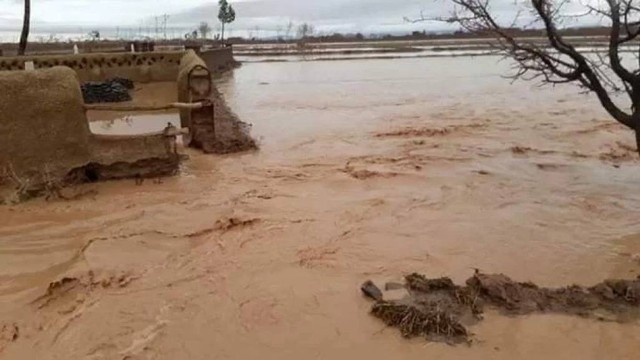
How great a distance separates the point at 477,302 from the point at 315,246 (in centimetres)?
215

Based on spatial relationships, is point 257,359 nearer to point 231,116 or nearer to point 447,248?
point 447,248

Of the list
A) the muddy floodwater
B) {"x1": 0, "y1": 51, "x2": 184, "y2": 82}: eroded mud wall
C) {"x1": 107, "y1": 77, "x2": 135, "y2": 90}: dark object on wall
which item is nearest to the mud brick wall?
{"x1": 0, "y1": 51, "x2": 184, "y2": 82}: eroded mud wall

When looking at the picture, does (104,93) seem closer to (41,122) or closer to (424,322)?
(41,122)

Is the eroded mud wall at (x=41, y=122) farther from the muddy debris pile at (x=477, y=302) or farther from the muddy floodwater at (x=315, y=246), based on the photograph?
the muddy debris pile at (x=477, y=302)

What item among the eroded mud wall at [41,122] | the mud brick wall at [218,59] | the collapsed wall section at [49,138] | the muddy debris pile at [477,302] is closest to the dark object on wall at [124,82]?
the mud brick wall at [218,59]

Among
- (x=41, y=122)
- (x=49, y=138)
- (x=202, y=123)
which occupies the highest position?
(x=41, y=122)

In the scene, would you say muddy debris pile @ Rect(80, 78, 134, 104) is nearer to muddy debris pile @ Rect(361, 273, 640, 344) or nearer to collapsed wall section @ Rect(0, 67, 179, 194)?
collapsed wall section @ Rect(0, 67, 179, 194)

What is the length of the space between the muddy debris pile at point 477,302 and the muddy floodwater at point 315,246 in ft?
0.42

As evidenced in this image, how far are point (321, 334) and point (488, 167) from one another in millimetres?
6472

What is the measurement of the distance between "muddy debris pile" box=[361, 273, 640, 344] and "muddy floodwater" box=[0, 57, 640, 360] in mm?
129

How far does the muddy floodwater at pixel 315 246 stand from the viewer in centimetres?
511

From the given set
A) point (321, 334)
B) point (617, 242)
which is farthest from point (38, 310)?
point (617, 242)

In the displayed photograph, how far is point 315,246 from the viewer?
7137 mm

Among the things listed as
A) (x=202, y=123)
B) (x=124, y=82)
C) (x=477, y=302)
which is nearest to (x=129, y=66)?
(x=124, y=82)
